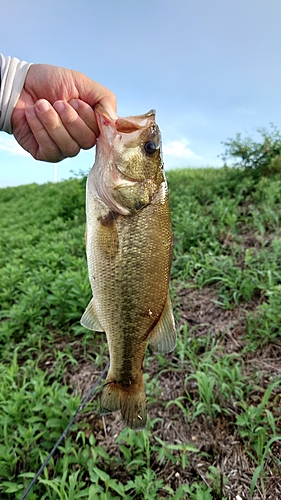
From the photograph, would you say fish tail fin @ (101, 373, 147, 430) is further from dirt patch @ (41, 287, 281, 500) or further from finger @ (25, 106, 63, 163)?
finger @ (25, 106, 63, 163)

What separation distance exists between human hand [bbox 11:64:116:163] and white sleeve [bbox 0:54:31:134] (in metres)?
0.05

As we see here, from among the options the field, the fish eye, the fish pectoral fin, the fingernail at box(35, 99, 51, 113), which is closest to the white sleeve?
the fingernail at box(35, 99, 51, 113)

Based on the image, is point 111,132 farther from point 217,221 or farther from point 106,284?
point 217,221

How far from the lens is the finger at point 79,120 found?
1.65m

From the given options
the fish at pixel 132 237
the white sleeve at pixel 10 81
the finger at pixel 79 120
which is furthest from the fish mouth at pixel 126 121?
the white sleeve at pixel 10 81

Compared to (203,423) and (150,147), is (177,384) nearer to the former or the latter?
(203,423)

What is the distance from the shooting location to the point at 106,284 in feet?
5.06

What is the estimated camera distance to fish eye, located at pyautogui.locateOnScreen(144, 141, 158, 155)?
150cm

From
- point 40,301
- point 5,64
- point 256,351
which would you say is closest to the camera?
point 5,64

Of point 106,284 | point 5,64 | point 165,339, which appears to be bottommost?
point 165,339

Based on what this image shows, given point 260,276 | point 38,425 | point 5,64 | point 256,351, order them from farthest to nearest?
point 260,276 → point 256,351 → point 38,425 → point 5,64

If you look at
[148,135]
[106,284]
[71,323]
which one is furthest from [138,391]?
[71,323]

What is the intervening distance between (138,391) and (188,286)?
2.27 metres

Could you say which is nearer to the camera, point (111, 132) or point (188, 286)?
Result: point (111, 132)
